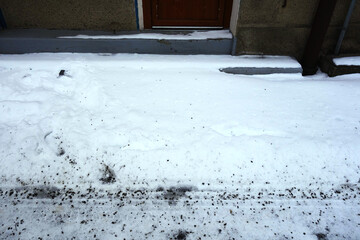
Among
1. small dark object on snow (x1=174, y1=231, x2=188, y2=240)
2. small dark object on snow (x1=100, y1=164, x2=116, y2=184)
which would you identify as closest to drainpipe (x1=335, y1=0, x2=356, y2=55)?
small dark object on snow (x1=174, y1=231, x2=188, y2=240)

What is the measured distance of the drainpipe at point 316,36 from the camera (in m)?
3.90

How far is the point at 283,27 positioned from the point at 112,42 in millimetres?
2846

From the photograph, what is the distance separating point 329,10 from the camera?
3891 mm

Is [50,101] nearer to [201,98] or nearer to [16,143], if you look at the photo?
[16,143]

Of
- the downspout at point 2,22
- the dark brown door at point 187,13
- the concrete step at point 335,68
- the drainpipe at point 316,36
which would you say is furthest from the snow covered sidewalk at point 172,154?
the dark brown door at point 187,13

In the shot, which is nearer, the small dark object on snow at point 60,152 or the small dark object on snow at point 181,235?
the small dark object on snow at point 181,235

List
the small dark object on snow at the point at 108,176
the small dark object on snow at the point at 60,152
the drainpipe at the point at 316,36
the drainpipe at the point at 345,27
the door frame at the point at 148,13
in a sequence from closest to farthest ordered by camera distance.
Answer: the small dark object on snow at the point at 108,176 < the small dark object on snow at the point at 60,152 < the drainpipe at the point at 316,36 < the drainpipe at the point at 345,27 < the door frame at the point at 148,13

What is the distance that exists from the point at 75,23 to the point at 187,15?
196cm

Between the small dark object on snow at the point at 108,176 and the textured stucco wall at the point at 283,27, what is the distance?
119 inches

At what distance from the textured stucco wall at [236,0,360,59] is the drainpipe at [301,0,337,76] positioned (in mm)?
146

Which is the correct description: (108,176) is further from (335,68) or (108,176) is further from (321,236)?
(335,68)

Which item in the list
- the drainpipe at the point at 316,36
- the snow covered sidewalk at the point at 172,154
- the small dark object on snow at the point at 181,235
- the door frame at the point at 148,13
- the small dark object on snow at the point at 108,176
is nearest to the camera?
the small dark object on snow at the point at 181,235

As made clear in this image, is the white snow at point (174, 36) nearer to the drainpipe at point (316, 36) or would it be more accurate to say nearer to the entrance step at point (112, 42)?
the entrance step at point (112, 42)

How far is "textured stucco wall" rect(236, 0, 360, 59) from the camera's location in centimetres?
409
